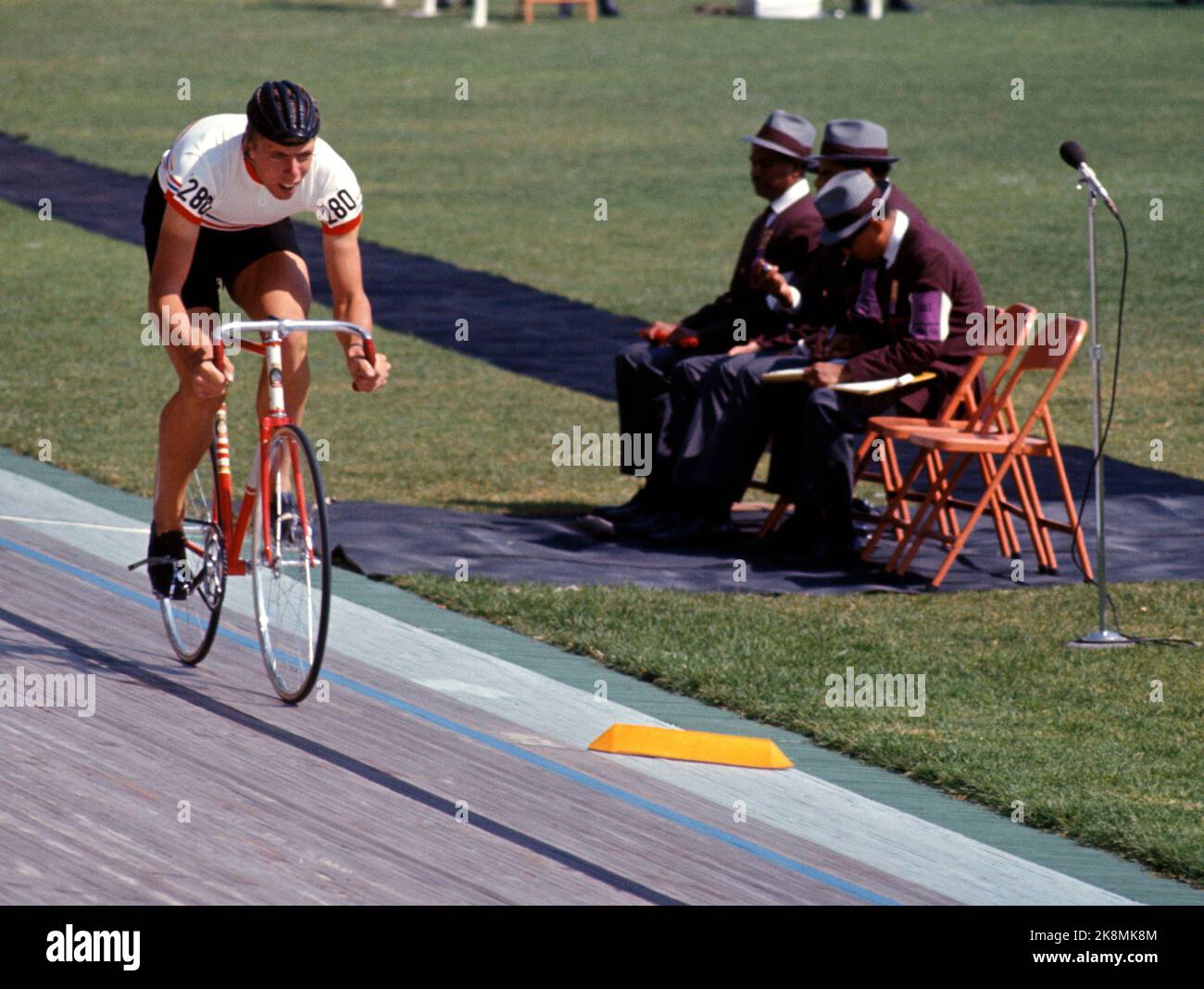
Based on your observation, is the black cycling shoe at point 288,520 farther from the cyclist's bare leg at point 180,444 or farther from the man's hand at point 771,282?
the man's hand at point 771,282

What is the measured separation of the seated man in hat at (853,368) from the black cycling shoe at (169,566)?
9.99ft

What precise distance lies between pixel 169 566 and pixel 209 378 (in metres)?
0.93

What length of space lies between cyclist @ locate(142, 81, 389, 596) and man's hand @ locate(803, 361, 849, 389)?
2967 mm

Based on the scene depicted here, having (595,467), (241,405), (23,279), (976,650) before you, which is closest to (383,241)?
(23,279)

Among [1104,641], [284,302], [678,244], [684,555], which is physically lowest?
[1104,641]

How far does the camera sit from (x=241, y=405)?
12945 millimetres

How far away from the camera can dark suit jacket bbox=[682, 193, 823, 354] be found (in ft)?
32.7

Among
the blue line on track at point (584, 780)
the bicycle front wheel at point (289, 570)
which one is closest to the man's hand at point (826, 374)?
the blue line on track at point (584, 780)

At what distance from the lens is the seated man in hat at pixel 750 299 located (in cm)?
993

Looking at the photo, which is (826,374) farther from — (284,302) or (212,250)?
(212,250)

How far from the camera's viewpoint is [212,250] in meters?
6.73

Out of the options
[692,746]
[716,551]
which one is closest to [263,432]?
[692,746]

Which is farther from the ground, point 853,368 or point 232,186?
point 232,186

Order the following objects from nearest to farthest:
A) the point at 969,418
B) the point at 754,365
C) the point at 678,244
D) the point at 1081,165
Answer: the point at 1081,165, the point at 969,418, the point at 754,365, the point at 678,244
